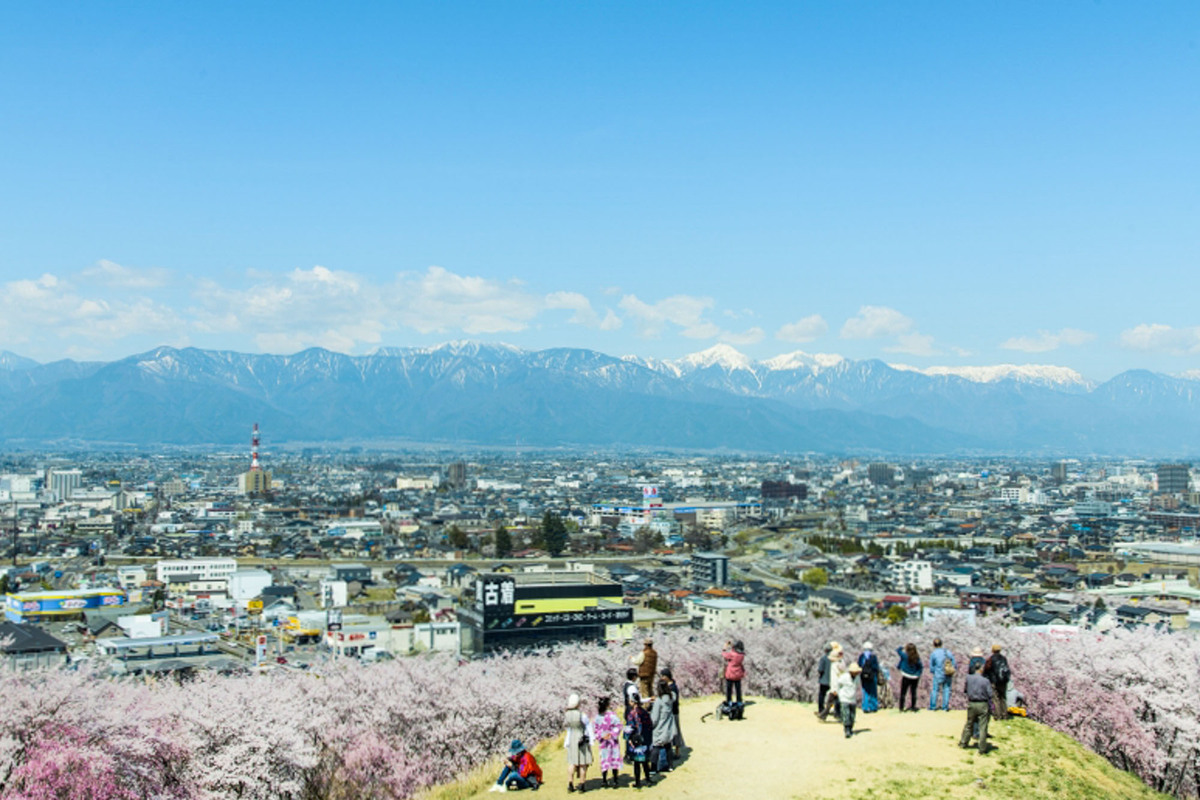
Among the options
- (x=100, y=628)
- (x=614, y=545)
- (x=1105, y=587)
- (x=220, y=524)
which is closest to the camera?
(x=100, y=628)

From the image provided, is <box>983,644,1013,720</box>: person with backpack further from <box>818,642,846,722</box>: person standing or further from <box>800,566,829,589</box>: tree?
<box>800,566,829,589</box>: tree

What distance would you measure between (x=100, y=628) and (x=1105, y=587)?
76.6ft

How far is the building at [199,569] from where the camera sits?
28.7 m

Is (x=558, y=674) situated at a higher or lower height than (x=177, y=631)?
higher

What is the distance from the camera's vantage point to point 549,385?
196 meters

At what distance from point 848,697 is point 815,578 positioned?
23731 millimetres

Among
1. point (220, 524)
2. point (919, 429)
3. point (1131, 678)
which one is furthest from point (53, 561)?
point (919, 429)

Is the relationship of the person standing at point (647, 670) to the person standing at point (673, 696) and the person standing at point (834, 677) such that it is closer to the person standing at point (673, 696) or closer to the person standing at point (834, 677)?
the person standing at point (673, 696)

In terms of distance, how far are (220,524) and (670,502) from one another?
75.9 feet

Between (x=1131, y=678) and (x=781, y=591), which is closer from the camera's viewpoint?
(x=1131, y=678)

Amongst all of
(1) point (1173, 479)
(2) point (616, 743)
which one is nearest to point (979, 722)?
(2) point (616, 743)

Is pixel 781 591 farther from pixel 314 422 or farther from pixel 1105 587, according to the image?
pixel 314 422

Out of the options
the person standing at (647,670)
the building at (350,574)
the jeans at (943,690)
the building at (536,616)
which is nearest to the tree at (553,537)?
the building at (350,574)

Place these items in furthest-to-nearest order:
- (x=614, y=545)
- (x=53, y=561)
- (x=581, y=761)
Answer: (x=614, y=545), (x=53, y=561), (x=581, y=761)
